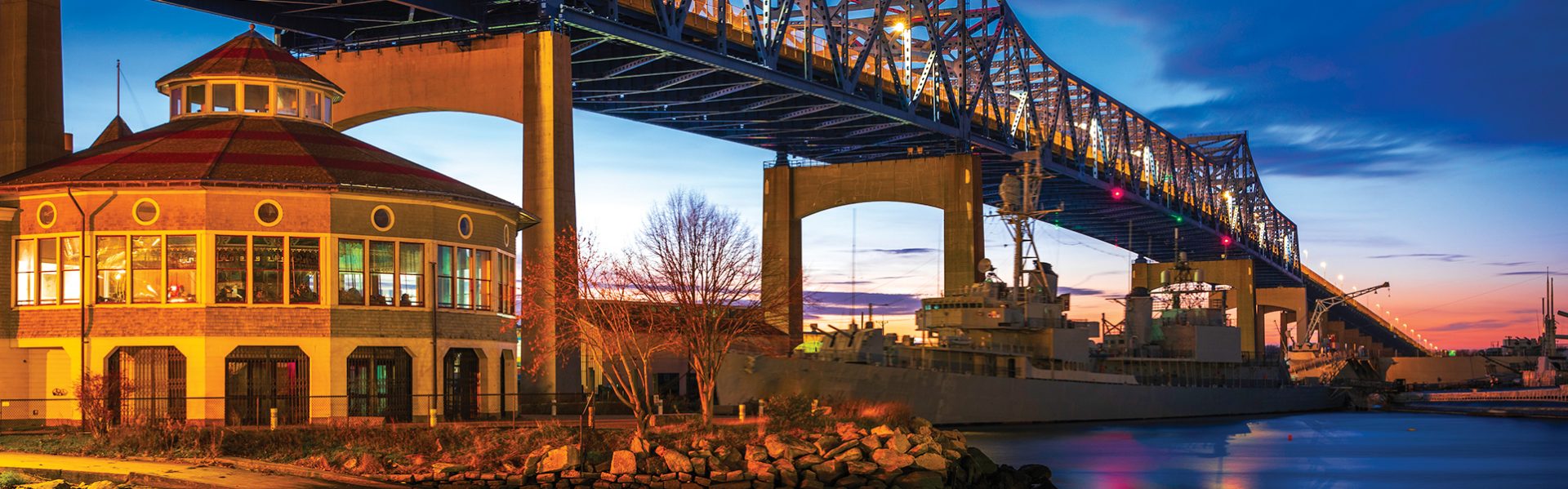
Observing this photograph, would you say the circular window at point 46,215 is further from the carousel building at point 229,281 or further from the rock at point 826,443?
the rock at point 826,443

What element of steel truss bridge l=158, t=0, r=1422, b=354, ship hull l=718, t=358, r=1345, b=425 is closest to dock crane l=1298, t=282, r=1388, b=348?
steel truss bridge l=158, t=0, r=1422, b=354

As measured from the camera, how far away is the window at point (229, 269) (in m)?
40.1

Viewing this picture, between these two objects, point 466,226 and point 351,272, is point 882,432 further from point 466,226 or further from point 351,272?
point 351,272

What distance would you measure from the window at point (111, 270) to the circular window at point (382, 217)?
6024 millimetres

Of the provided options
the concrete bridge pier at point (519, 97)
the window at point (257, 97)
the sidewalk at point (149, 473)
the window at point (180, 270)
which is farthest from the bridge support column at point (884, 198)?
the sidewalk at point (149, 473)

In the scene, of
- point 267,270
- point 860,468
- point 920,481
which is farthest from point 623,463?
point 267,270

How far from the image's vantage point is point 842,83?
267 feet

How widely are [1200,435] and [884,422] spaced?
3708 centimetres

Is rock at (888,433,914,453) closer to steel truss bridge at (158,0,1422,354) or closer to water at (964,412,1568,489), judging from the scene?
water at (964,412,1568,489)

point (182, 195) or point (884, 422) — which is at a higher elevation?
point (182, 195)

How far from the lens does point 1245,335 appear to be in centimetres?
13962

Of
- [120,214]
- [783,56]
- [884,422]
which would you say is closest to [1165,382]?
[783,56]

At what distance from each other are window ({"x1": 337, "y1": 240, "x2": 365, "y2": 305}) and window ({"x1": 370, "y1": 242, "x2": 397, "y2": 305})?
255mm

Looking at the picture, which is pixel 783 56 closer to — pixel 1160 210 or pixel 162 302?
pixel 162 302
